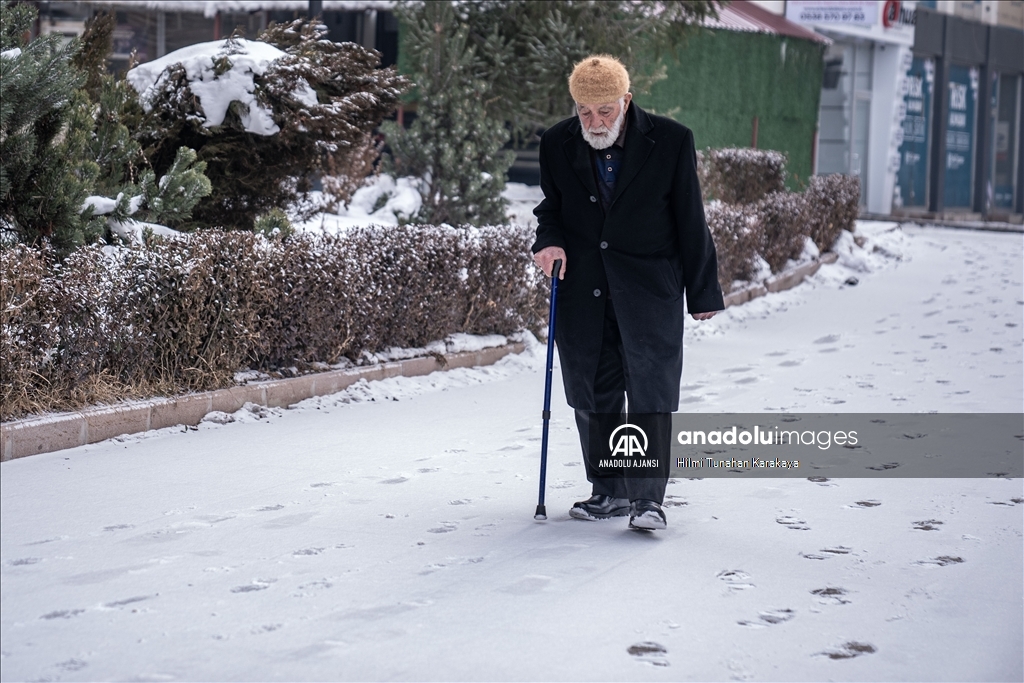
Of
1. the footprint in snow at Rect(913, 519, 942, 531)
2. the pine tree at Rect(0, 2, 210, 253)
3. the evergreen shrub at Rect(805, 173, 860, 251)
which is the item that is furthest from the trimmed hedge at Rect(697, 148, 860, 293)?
the footprint in snow at Rect(913, 519, 942, 531)

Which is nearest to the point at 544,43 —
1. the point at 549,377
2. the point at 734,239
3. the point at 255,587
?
the point at 734,239

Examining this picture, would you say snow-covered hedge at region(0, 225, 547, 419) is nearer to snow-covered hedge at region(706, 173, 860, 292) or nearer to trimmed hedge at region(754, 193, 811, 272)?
snow-covered hedge at region(706, 173, 860, 292)

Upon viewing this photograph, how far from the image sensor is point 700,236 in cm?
520

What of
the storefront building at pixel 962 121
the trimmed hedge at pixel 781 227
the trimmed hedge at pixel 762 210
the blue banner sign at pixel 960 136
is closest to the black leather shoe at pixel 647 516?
the trimmed hedge at pixel 762 210

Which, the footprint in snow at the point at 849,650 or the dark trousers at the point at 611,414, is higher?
the dark trousers at the point at 611,414

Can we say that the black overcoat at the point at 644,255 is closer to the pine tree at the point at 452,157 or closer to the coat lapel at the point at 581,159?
the coat lapel at the point at 581,159

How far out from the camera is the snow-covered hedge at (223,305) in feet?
20.7

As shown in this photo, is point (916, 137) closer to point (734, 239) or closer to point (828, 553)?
point (734, 239)

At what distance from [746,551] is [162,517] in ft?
7.38

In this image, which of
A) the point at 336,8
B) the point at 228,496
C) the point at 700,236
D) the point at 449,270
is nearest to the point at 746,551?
the point at 700,236

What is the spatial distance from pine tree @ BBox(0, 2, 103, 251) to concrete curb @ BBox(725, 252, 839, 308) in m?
6.79

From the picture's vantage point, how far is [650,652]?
393cm

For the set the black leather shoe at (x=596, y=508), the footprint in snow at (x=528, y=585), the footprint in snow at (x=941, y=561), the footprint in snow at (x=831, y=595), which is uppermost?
the black leather shoe at (x=596, y=508)

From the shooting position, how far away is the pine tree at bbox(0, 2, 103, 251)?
696 centimetres
